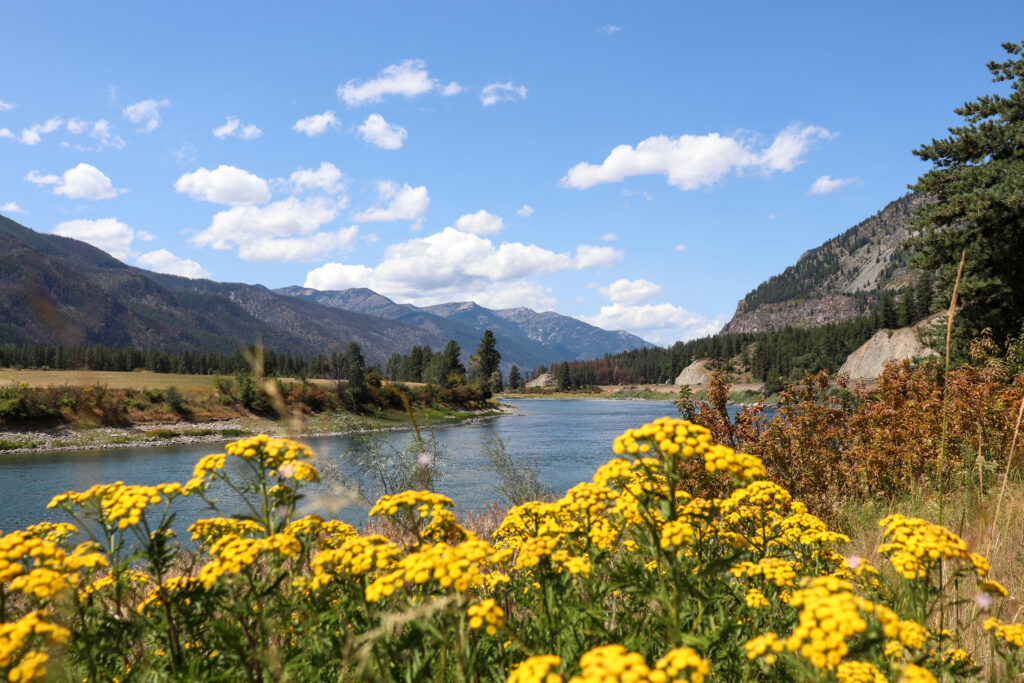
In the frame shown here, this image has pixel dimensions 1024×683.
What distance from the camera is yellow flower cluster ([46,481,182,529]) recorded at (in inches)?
112

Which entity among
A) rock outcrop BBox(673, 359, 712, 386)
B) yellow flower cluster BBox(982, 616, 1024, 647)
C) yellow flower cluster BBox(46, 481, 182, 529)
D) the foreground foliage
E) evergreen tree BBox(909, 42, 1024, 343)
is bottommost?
rock outcrop BBox(673, 359, 712, 386)

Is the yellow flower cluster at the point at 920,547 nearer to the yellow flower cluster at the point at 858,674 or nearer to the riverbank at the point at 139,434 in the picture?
the yellow flower cluster at the point at 858,674

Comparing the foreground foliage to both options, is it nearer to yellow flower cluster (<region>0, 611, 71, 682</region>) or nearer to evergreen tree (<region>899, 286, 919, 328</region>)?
yellow flower cluster (<region>0, 611, 71, 682</region>)

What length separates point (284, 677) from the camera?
6.92 feet

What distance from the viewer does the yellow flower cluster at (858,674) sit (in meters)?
2.44

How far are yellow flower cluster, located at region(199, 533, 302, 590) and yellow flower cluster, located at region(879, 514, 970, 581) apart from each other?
3258mm

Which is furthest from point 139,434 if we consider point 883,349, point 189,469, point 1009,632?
point 883,349

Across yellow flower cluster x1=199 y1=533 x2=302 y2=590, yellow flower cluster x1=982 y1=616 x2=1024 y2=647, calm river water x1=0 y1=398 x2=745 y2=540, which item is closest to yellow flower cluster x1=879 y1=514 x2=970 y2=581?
yellow flower cluster x1=982 y1=616 x2=1024 y2=647

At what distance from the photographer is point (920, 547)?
263 centimetres

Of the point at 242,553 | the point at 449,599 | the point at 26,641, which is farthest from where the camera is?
the point at 242,553

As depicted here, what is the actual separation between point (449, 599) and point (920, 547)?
2.47 m

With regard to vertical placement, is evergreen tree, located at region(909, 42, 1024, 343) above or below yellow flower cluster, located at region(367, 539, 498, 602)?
above

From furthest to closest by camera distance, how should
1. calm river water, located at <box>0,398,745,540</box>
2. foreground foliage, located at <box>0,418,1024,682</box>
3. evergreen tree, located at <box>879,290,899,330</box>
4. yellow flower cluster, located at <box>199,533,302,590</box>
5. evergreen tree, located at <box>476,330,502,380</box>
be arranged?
evergreen tree, located at <box>879,290,899,330</box>
evergreen tree, located at <box>476,330,502,380</box>
calm river water, located at <box>0,398,745,540</box>
yellow flower cluster, located at <box>199,533,302,590</box>
foreground foliage, located at <box>0,418,1024,682</box>

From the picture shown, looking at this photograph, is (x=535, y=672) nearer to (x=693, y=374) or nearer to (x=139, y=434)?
(x=139, y=434)
